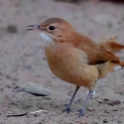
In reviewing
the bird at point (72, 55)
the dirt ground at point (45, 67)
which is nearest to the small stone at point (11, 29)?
the dirt ground at point (45, 67)

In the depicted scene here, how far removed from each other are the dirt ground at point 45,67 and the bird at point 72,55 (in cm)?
39

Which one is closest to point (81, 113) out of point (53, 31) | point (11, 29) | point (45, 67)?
point (53, 31)

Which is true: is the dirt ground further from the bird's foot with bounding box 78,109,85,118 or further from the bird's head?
the bird's head

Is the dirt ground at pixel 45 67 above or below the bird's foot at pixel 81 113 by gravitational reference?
above

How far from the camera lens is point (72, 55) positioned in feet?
22.7

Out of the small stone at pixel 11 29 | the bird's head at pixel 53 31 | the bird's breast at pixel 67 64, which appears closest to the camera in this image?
the bird's breast at pixel 67 64

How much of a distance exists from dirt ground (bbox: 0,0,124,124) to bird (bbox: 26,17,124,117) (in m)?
0.39

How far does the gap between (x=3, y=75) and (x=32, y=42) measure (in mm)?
2197

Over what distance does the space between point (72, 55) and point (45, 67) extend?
2628 millimetres

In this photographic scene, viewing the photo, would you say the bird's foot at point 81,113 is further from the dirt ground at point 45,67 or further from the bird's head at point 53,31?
the bird's head at point 53,31

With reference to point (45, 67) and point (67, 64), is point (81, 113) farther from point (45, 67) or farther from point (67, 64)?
point (45, 67)

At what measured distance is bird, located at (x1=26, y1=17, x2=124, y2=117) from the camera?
271 inches

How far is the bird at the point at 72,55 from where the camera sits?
689 centimetres

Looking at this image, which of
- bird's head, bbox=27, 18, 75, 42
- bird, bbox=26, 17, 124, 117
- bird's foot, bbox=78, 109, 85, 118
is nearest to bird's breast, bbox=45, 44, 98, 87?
bird, bbox=26, 17, 124, 117
